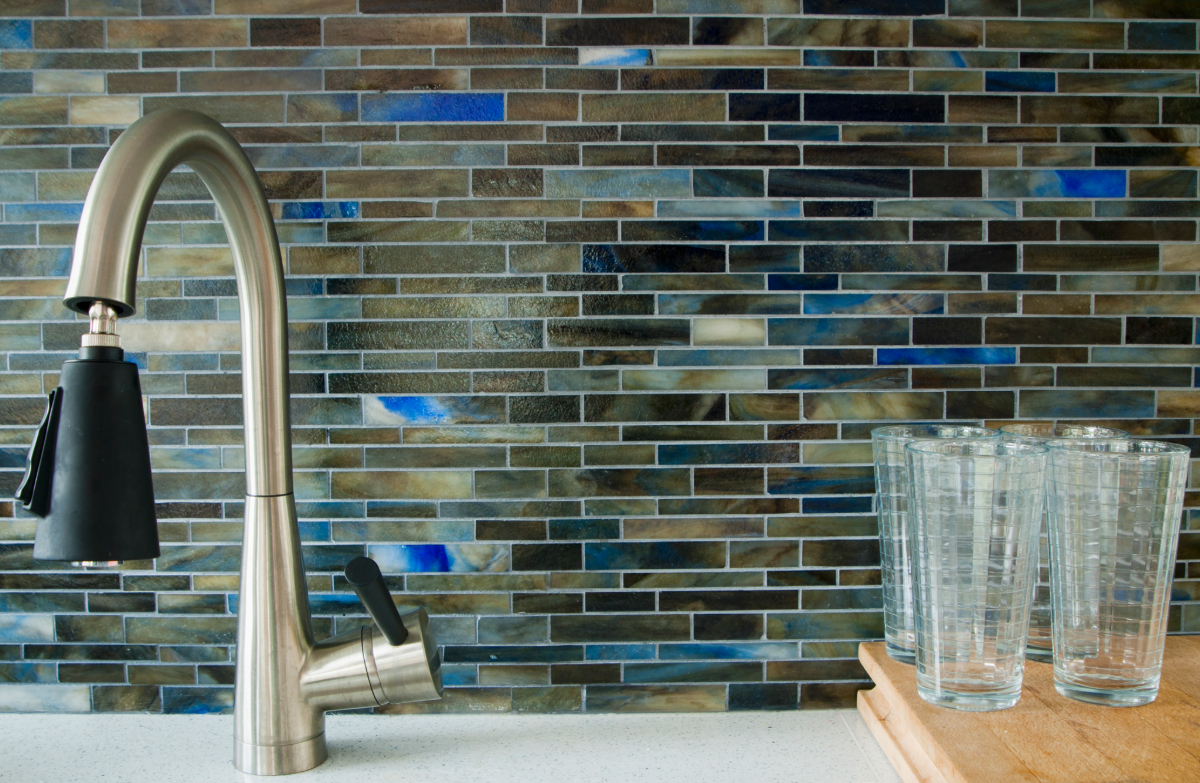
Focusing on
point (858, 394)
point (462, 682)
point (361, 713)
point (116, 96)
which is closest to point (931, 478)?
point (858, 394)

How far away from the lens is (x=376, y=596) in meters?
0.82

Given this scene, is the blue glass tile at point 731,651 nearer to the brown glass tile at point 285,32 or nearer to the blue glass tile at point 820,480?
the blue glass tile at point 820,480

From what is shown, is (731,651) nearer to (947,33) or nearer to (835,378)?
(835,378)

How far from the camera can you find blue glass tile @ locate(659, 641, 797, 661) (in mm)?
1029

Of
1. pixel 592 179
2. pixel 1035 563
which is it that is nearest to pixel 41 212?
pixel 592 179

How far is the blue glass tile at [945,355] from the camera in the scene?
103cm

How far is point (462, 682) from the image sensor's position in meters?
1.03

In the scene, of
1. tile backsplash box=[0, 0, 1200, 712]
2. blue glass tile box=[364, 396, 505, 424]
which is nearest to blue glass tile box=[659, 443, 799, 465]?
tile backsplash box=[0, 0, 1200, 712]

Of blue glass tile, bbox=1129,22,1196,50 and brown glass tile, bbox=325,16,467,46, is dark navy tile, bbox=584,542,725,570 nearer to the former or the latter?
brown glass tile, bbox=325,16,467,46

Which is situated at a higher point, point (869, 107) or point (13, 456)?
point (869, 107)

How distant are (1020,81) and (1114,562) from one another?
0.64m

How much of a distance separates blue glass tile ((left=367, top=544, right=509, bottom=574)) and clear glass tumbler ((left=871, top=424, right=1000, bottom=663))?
475mm

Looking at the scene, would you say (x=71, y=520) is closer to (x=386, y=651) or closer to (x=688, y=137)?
(x=386, y=651)

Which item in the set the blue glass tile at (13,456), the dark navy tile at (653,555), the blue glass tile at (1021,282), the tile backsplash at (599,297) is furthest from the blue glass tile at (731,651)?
the blue glass tile at (13,456)
